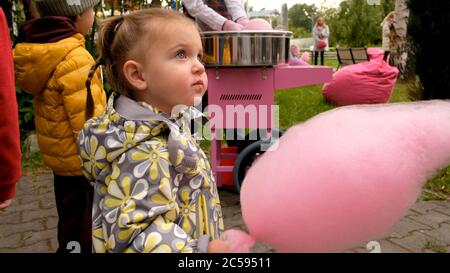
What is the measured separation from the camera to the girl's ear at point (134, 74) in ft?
4.04

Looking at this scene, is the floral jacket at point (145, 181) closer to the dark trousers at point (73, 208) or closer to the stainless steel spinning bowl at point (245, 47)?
the dark trousers at point (73, 208)

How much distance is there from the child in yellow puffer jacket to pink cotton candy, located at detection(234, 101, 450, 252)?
1165 millimetres

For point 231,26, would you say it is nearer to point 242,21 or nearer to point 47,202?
point 242,21

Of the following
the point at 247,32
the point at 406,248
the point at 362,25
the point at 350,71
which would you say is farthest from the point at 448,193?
the point at 362,25

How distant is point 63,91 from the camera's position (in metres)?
2.00

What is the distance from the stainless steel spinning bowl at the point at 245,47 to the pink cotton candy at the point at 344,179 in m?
1.62

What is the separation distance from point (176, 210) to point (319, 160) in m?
0.37

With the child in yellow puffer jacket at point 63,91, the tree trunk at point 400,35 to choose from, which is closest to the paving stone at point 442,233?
the child in yellow puffer jacket at point 63,91

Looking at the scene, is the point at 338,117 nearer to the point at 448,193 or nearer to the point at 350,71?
the point at 448,193

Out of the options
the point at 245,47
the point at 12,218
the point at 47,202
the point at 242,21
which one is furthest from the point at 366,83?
the point at 12,218

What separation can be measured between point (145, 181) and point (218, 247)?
0.76ft

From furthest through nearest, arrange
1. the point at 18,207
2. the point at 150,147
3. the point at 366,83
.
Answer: the point at 366,83 → the point at 18,207 → the point at 150,147

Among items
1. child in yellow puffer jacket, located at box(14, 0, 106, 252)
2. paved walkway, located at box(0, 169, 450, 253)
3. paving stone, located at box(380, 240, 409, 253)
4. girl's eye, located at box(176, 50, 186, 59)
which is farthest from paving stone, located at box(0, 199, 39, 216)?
girl's eye, located at box(176, 50, 186, 59)

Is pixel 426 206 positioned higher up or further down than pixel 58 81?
further down
